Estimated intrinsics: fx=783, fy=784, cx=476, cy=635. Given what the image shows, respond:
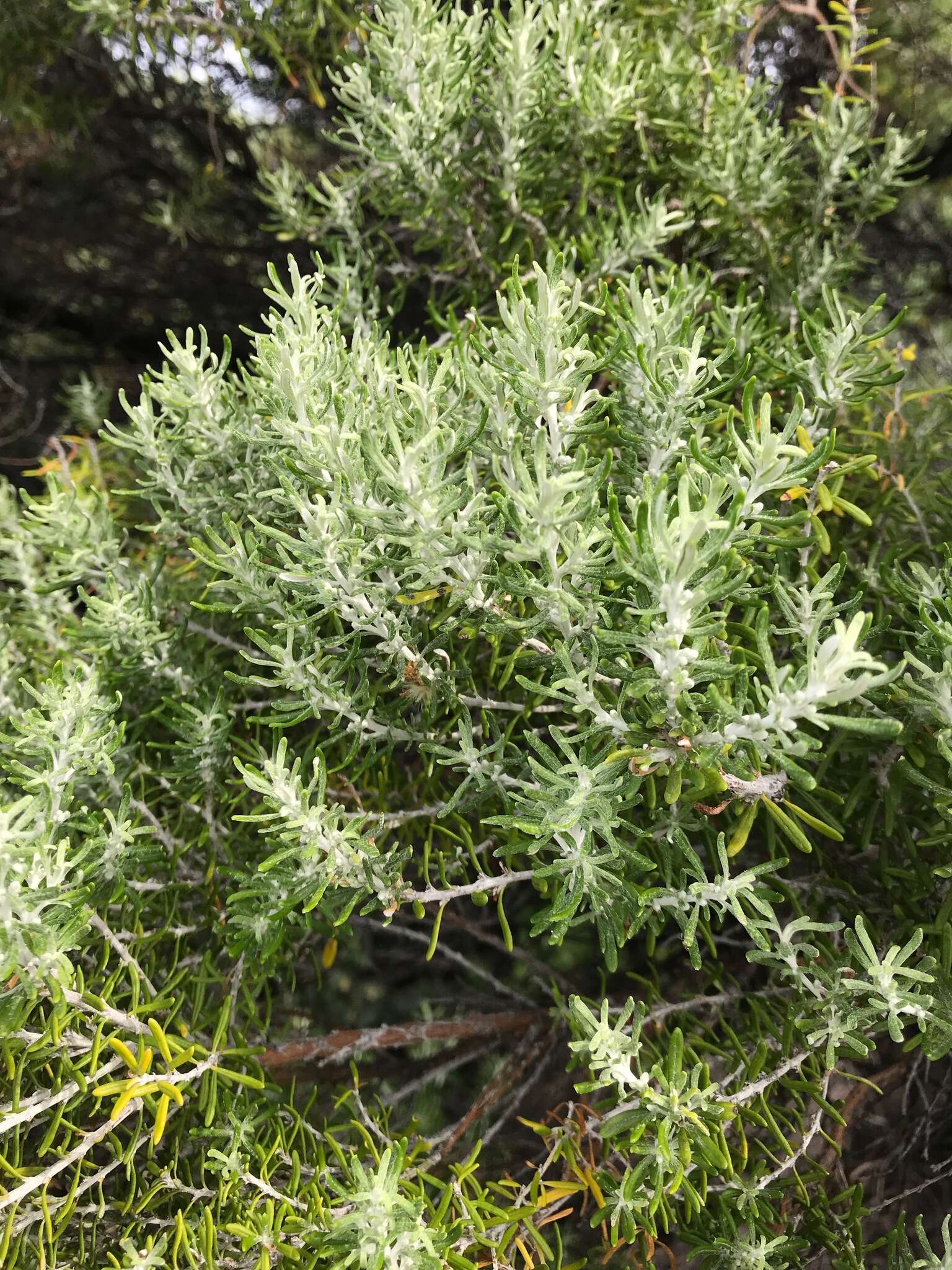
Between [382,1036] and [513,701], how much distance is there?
0.72 meters

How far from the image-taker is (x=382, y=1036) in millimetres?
1491

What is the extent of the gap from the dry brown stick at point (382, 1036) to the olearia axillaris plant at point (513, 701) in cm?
1

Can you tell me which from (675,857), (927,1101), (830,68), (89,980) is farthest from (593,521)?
(830,68)

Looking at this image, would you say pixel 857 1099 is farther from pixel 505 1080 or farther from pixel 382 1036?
pixel 382 1036

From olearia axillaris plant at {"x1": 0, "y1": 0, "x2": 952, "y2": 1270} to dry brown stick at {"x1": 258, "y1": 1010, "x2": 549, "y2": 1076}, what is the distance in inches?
0.5

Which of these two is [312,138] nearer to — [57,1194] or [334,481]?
[334,481]

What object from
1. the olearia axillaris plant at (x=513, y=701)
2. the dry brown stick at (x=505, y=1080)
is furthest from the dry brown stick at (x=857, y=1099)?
the dry brown stick at (x=505, y=1080)

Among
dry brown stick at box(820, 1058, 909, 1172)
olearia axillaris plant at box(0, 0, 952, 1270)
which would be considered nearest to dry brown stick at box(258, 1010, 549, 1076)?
olearia axillaris plant at box(0, 0, 952, 1270)

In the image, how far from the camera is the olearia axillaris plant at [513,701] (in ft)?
2.91

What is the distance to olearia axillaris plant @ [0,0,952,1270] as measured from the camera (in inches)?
34.9

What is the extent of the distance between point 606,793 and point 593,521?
0.31 m

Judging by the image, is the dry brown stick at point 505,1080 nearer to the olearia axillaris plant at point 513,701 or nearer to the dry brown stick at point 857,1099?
the olearia axillaris plant at point 513,701

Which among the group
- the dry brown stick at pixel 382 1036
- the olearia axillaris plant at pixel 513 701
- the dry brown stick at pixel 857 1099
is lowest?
the dry brown stick at pixel 857 1099

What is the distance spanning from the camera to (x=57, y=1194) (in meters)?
1.20
